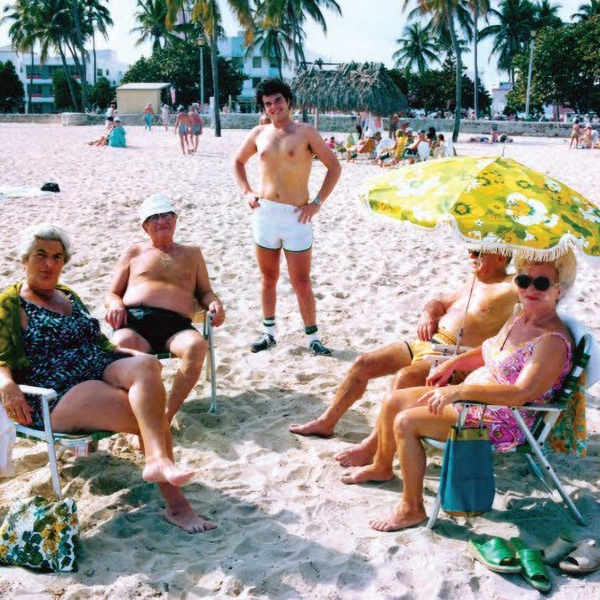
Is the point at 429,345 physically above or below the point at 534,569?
above

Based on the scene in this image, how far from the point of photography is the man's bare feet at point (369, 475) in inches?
127

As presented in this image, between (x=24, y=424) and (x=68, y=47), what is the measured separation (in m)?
59.7

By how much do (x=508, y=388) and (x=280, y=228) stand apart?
2.58m

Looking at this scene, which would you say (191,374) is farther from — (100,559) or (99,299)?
(99,299)

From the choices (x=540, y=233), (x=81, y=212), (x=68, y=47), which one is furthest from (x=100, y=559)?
(x=68, y=47)

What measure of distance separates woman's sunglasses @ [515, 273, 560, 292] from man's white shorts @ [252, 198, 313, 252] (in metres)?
2.32

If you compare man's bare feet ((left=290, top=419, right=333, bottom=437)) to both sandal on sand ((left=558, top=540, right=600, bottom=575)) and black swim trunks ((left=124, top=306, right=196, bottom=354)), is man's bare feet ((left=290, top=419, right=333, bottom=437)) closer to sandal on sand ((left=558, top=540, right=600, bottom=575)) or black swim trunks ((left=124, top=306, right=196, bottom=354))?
black swim trunks ((left=124, top=306, right=196, bottom=354))

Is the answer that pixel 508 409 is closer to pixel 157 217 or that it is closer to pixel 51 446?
pixel 51 446

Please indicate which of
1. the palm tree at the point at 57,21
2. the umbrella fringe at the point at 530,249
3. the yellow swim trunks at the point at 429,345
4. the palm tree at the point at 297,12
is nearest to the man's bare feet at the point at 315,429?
the yellow swim trunks at the point at 429,345

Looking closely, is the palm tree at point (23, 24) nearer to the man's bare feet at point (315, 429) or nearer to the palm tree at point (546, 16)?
the palm tree at point (546, 16)

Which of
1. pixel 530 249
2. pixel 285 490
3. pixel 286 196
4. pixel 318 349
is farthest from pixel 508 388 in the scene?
pixel 286 196

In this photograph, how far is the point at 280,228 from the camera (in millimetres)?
4949

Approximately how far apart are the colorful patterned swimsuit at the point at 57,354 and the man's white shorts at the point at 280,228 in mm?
1942

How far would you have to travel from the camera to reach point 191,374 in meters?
3.65
